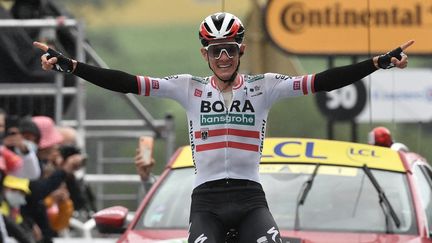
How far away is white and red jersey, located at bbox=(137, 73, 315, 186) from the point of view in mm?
9297

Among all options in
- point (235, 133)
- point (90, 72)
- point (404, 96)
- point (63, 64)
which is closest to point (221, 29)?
point (235, 133)

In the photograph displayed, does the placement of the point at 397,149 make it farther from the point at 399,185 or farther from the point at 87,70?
the point at 87,70

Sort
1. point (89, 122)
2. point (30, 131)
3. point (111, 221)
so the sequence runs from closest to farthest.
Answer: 1. point (111, 221)
2. point (30, 131)
3. point (89, 122)

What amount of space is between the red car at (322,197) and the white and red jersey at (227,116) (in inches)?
29.4

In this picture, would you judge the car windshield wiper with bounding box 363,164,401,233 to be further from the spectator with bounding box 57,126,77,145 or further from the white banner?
the white banner

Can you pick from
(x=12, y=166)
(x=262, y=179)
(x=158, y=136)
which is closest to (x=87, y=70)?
(x=262, y=179)

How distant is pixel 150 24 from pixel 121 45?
786mm

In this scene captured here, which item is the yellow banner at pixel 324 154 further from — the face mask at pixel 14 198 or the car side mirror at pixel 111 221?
the face mask at pixel 14 198

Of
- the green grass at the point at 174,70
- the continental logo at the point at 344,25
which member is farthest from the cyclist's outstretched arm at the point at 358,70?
the green grass at the point at 174,70

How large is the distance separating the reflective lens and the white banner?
1354 centimetres

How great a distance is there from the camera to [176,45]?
2870 cm

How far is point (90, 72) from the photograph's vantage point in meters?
9.20

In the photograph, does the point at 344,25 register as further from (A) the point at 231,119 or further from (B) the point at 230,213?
(B) the point at 230,213

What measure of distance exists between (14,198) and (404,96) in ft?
32.6
